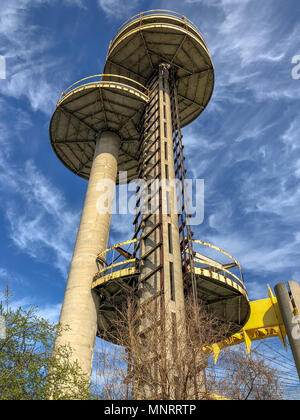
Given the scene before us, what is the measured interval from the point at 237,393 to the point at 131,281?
1341cm

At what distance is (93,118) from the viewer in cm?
3975

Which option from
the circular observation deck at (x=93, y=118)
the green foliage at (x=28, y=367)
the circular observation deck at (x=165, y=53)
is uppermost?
the circular observation deck at (x=165, y=53)

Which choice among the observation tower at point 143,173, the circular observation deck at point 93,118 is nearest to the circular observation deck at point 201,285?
the observation tower at point 143,173

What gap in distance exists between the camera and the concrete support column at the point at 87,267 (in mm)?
24750

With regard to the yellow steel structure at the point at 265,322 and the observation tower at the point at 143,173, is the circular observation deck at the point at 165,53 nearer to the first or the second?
the observation tower at the point at 143,173

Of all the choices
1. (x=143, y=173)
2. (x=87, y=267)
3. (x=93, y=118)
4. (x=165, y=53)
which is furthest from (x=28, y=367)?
(x=165, y=53)

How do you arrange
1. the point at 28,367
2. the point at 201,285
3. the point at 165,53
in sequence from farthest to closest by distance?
the point at 165,53 < the point at 201,285 < the point at 28,367

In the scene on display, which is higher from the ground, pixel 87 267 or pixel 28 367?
pixel 87 267

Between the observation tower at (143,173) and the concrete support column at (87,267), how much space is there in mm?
89

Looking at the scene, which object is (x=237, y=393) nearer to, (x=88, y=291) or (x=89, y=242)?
(x=88, y=291)

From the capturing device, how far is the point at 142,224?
29.7 m

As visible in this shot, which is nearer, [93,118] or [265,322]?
[265,322]

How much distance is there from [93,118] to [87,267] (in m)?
18.9

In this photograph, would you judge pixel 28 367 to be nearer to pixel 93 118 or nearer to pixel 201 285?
pixel 201 285
